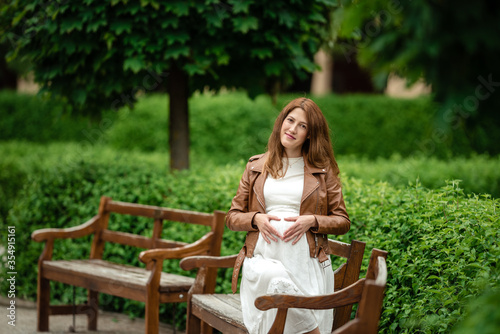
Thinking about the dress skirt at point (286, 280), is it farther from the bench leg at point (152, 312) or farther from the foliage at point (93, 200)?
the foliage at point (93, 200)

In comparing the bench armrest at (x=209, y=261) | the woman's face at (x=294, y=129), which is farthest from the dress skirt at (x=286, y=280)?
the bench armrest at (x=209, y=261)

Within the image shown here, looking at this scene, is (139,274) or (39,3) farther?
(39,3)

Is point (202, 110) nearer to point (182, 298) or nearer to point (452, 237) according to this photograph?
point (182, 298)

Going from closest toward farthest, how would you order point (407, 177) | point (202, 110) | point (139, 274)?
point (139, 274) → point (407, 177) → point (202, 110)

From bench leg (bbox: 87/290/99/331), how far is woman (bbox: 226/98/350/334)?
7.74 feet

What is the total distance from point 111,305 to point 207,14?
3.14 metres

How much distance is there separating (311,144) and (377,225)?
0.87 m

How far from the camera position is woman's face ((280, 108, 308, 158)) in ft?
11.3

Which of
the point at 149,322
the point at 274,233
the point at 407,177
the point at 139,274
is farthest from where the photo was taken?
the point at 407,177

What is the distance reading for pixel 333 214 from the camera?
3375 mm

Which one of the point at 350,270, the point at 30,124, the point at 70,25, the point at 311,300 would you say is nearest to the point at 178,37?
the point at 70,25

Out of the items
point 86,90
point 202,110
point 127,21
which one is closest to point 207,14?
point 127,21

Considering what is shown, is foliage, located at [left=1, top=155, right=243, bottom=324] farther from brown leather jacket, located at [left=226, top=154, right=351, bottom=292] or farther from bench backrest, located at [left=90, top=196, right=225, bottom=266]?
brown leather jacket, located at [left=226, top=154, right=351, bottom=292]

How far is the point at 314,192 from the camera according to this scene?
11.0 feet
